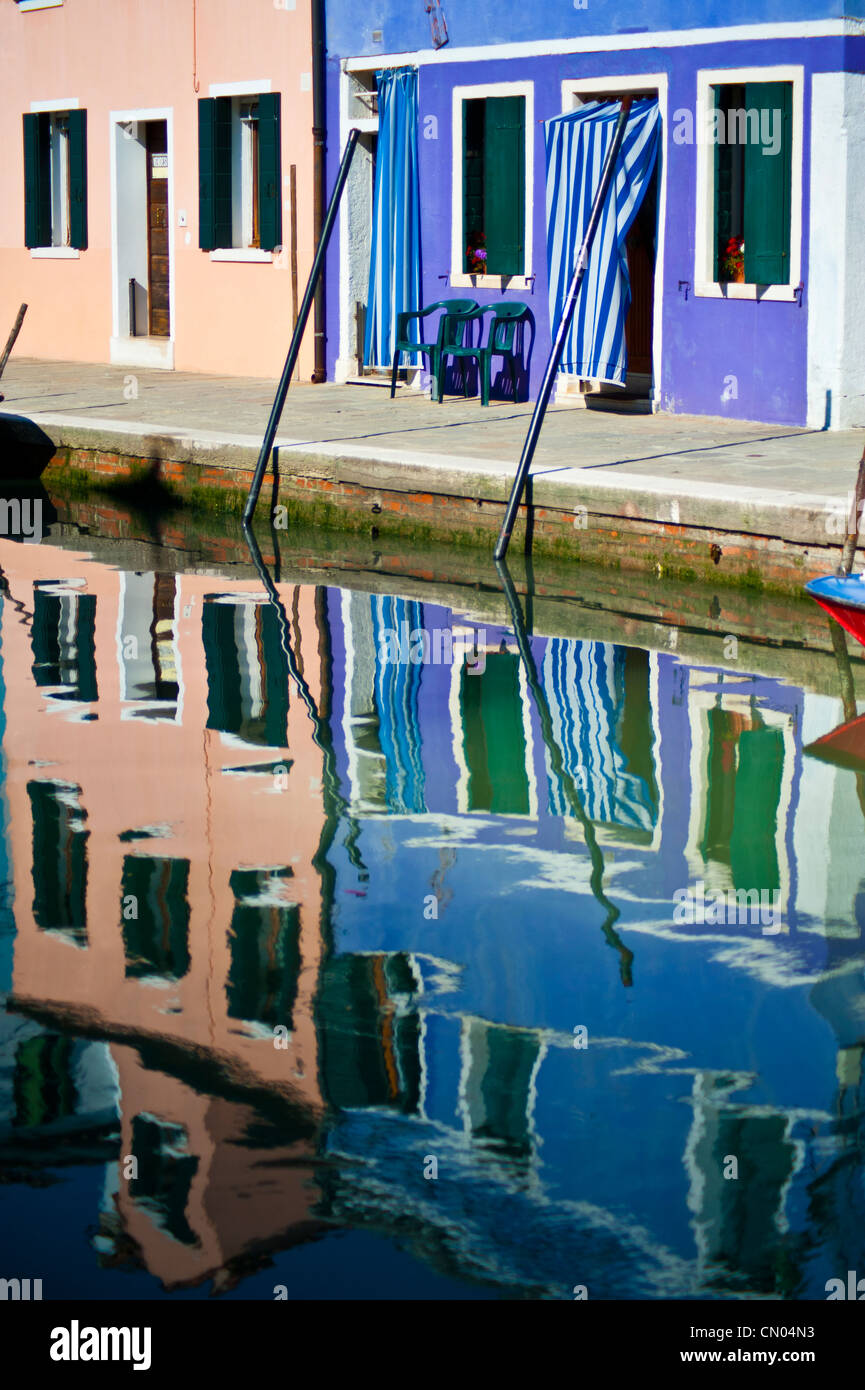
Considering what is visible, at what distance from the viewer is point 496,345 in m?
15.7

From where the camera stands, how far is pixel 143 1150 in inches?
165

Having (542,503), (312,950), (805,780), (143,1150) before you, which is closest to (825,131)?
(542,503)

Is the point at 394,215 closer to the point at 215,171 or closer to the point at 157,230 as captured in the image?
the point at 215,171

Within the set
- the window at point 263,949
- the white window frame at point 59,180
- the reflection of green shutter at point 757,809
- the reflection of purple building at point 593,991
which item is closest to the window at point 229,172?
the white window frame at point 59,180

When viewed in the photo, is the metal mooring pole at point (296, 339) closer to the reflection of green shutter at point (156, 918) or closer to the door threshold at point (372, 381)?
the door threshold at point (372, 381)

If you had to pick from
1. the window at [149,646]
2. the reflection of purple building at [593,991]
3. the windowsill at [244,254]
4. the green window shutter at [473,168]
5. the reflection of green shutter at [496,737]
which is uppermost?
the green window shutter at [473,168]

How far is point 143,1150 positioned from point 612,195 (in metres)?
11.4

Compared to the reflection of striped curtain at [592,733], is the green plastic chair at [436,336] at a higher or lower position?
higher

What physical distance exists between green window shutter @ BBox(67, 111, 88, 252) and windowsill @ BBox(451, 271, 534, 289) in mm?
5992

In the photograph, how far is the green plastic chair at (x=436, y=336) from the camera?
15.8 metres

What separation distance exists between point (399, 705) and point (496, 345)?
7.86 metres

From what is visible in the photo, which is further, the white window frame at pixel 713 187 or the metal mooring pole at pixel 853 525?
the white window frame at pixel 713 187

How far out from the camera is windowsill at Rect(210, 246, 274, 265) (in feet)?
58.9

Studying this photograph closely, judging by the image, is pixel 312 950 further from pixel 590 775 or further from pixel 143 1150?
pixel 590 775
